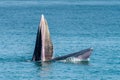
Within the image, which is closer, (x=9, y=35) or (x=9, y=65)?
(x=9, y=65)

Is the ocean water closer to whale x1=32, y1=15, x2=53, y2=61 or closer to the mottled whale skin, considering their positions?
the mottled whale skin

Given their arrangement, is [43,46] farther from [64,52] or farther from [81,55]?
[64,52]

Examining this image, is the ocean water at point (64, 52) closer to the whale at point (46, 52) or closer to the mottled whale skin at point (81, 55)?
the mottled whale skin at point (81, 55)

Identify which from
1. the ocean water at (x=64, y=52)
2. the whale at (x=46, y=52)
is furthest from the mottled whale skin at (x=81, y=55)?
the ocean water at (x=64, y=52)

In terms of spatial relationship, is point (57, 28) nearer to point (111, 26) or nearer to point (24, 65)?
point (111, 26)

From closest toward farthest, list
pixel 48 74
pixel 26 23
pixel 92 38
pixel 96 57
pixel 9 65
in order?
pixel 48 74
pixel 9 65
pixel 96 57
pixel 92 38
pixel 26 23

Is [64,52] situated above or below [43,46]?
below

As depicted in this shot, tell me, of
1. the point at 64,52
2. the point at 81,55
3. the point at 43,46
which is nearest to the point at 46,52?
the point at 43,46

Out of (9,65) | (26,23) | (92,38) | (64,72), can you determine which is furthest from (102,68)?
(26,23)

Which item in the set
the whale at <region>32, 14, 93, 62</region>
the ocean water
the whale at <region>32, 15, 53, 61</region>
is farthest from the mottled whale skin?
the whale at <region>32, 15, 53, 61</region>

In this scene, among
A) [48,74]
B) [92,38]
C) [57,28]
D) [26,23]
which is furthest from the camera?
[26,23]

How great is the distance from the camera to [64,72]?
98.3m

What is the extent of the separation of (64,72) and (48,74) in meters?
2.16

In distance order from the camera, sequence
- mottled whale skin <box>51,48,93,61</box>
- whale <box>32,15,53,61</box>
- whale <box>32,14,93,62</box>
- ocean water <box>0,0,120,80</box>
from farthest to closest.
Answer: whale <box>32,15,53,61</box> → whale <box>32,14,93,62</box> → mottled whale skin <box>51,48,93,61</box> → ocean water <box>0,0,120,80</box>
